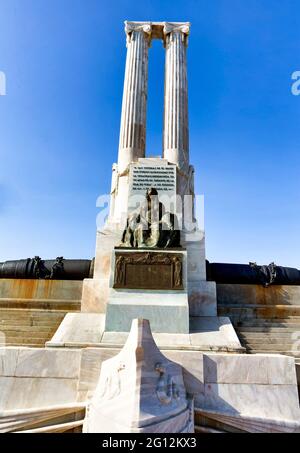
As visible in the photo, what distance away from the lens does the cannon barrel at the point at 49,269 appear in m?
10.7

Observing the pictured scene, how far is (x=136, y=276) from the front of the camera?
8.47 m

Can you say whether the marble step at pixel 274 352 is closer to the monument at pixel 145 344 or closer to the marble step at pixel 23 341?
the monument at pixel 145 344

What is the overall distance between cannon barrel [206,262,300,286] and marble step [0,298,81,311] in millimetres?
4527

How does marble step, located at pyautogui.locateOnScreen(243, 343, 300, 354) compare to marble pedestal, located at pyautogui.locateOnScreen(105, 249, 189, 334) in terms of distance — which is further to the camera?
marble pedestal, located at pyautogui.locateOnScreen(105, 249, 189, 334)

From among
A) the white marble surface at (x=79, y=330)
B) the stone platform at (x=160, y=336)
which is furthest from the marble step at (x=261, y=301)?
the white marble surface at (x=79, y=330)

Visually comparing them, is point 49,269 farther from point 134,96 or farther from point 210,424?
point 134,96

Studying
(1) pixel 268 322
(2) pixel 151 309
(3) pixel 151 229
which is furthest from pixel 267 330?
(3) pixel 151 229

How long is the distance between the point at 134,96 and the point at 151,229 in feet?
26.2

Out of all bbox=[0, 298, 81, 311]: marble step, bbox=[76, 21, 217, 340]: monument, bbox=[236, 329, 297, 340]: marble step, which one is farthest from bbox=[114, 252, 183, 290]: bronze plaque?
bbox=[0, 298, 81, 311]: marble step

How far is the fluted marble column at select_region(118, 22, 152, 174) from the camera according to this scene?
44.9 feet

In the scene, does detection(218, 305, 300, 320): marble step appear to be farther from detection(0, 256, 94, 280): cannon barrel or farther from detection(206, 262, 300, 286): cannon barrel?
detection(0, 256, 94, 280): cannon barrel

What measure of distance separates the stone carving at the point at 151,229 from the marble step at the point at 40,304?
2449mm
